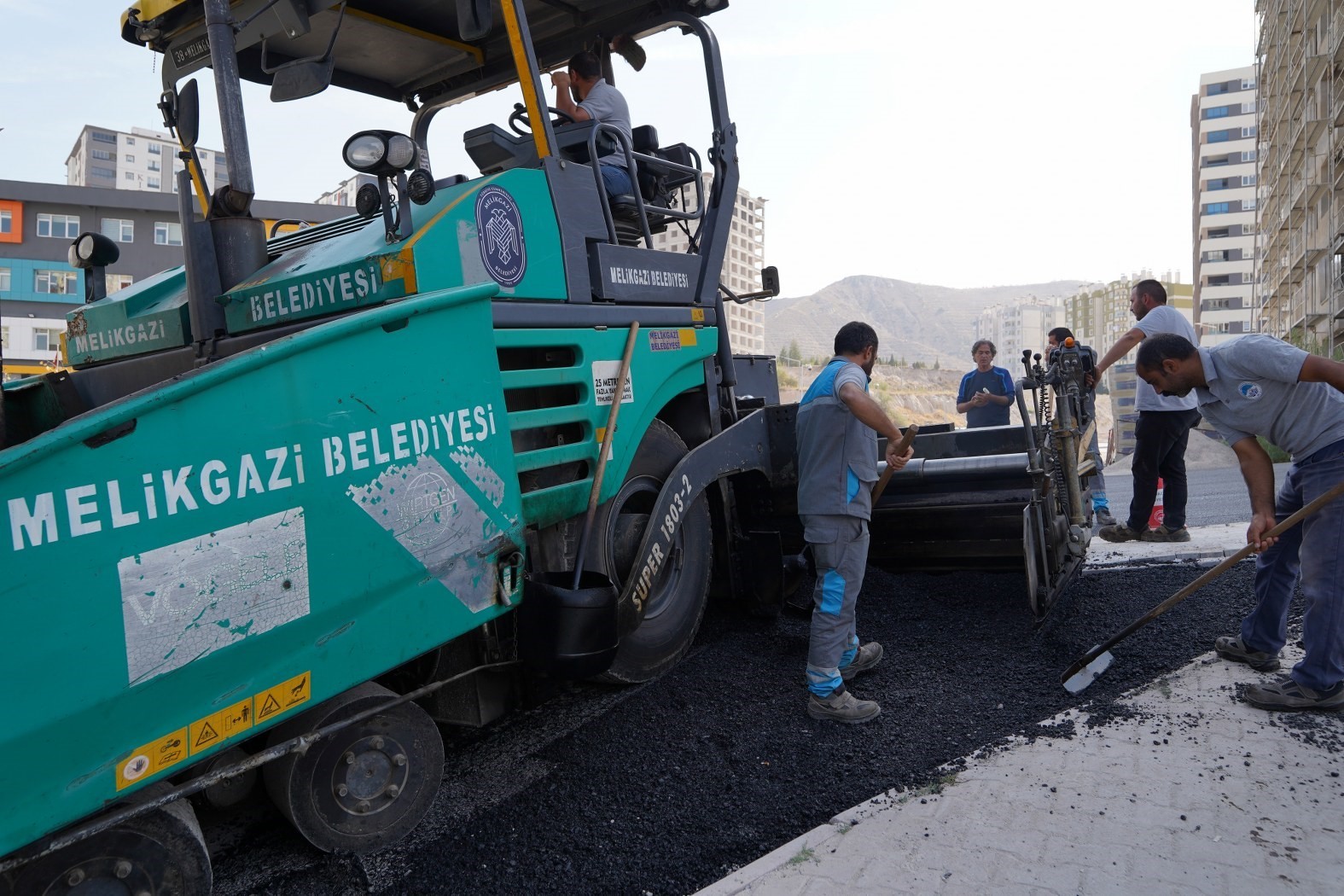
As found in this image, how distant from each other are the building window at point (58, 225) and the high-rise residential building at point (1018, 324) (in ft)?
345

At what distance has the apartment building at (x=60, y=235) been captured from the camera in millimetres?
29391

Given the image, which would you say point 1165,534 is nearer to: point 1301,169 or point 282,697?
point 282,697

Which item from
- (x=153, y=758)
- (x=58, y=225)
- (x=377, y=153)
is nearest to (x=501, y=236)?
(x=377, y=153)

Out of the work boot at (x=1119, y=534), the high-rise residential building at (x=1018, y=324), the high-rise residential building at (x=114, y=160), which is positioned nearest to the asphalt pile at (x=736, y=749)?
the work boot at (x=1119, y=534)

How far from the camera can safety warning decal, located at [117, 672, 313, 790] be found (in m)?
1.93

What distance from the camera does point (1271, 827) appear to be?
255 centimetres

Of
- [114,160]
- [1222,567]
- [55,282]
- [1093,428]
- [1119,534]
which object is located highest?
[114,160]

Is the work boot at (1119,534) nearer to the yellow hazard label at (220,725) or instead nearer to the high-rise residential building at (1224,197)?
the yellow hazard label at (220,725)

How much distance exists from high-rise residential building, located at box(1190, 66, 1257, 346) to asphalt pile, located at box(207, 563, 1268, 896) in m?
79.5

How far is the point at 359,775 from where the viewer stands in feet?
8.03

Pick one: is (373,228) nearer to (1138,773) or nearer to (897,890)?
(897,890)

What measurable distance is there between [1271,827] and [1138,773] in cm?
39

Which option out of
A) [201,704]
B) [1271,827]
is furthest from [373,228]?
[1271,827]

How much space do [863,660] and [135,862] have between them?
275cm
